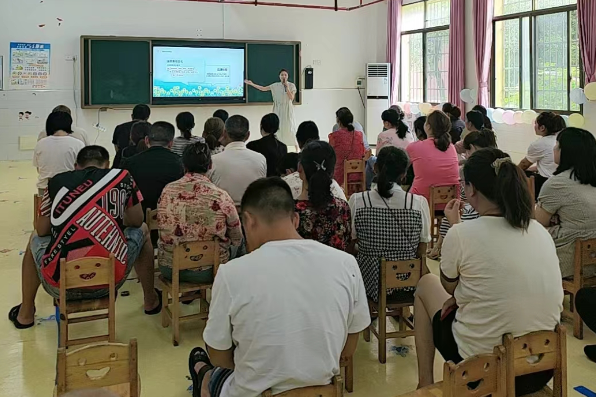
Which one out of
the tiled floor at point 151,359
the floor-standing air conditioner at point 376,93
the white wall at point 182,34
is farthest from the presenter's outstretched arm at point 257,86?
the tiled floor at point 151,359

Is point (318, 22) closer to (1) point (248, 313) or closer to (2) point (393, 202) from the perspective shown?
(2) point (393, 202)

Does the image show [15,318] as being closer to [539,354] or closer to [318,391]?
[318,391]

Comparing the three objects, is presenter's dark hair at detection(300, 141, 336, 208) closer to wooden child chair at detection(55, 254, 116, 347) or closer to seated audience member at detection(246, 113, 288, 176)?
wooden child chair at detection(55, 254, 116, 347)

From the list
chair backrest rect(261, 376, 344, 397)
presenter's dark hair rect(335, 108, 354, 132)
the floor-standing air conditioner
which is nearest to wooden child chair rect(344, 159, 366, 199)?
presenter's dark hair rect(335, 108, 354, 132)

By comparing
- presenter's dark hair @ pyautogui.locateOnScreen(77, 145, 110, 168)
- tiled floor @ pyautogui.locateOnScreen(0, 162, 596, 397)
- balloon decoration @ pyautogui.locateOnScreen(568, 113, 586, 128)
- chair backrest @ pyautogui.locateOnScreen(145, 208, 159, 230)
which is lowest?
tiled floor @ pyautogui.locateOnScreen(0, 162, 596, 397)

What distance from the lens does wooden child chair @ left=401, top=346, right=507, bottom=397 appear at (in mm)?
1706

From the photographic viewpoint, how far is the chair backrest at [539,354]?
184 centimetres

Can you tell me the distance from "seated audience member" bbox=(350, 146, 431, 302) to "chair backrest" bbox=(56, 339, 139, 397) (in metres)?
1.52

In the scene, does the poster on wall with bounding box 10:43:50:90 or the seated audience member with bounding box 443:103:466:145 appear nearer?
the seated audience member with bounding box 443:103:466:145

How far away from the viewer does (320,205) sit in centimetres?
289

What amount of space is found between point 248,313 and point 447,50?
→ 10.3 meters

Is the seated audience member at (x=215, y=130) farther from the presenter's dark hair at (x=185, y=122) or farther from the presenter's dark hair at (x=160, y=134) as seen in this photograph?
the presenter's dark hair at (x=160, y=134)

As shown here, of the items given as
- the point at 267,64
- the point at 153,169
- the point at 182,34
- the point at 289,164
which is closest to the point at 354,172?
the point at 289,164

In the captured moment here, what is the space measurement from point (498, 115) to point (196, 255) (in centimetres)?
774
